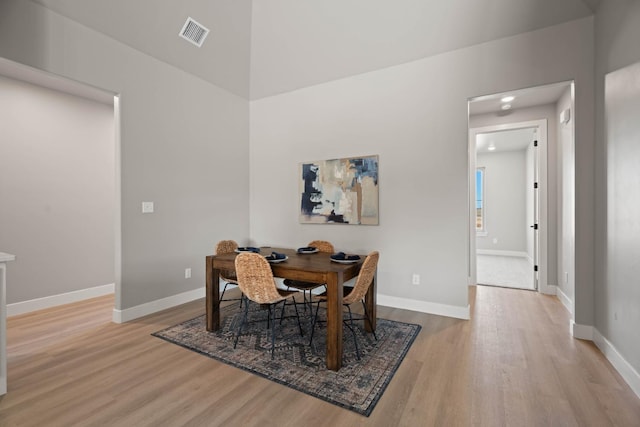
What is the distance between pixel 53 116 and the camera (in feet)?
12.6

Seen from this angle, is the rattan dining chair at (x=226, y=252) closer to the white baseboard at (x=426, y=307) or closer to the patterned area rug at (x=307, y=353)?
the patterned area rug at (x=307, y=353)

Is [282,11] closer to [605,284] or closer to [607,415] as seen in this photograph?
[605,284]

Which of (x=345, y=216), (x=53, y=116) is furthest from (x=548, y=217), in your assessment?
(x=53, y=116)

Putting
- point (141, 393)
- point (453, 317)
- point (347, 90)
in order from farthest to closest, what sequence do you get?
1. point (347, 90)
2. point (453, 317)
3. point (141, 393)

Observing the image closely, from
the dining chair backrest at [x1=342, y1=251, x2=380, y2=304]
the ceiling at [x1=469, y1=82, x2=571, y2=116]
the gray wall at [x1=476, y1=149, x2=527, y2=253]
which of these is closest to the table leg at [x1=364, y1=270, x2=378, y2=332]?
the dining chair backrest at [x1=342, y1=251, x2=380, y2=304]

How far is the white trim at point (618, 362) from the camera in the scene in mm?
2037

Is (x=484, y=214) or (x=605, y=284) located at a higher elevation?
(x=484, y=214)

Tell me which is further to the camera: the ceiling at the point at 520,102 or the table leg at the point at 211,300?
the ceiling at the point at 520,102

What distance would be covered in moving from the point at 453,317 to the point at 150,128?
4115 mm

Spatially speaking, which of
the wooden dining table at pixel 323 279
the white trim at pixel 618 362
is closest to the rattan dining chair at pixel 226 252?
the wooden dining table at pixel 323 279

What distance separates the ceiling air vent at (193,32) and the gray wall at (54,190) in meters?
1.77

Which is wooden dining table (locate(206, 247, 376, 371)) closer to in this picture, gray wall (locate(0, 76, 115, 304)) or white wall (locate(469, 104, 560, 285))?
gray wall (locate(0, 76, 115, 304))

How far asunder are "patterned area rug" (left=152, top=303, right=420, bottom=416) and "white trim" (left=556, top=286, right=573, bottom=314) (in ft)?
6.55

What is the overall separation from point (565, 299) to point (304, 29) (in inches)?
186
